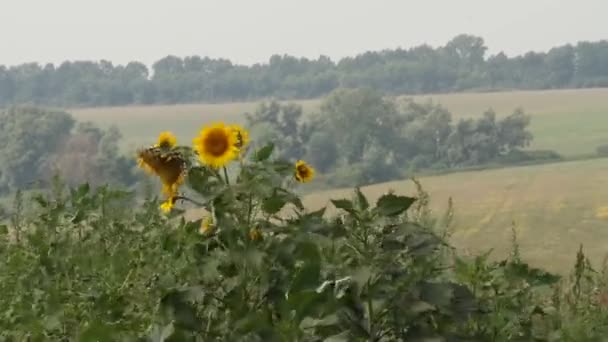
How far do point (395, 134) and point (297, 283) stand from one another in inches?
2262

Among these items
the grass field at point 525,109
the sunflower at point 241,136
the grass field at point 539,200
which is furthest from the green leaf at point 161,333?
the grass field at point 525,109

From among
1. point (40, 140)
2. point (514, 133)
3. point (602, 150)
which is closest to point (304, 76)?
point (514, 133)

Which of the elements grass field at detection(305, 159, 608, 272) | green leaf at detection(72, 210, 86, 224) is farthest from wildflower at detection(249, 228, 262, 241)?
grass field at detection(305, 159, 608, 272)

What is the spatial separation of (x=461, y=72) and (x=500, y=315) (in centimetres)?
7509

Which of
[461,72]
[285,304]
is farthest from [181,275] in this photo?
[461,72]

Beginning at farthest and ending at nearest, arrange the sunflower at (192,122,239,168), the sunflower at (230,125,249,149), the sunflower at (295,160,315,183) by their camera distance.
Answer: the sunflower at (295,160,315,183) → the sunflower at (230,125,249,149) → the sunflower at (192,122,239,168)

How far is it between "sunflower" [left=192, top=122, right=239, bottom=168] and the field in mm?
22953

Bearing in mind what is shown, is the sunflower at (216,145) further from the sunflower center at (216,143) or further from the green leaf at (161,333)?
the green leaf at (161,333)

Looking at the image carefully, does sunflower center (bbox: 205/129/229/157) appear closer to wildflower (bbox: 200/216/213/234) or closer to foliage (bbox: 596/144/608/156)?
wildflower (bbox: 200/216/213/234)

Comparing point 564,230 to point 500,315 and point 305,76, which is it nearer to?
point 305,76

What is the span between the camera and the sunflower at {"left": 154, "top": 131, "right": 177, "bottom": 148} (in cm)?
220

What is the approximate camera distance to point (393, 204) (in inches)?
78.4

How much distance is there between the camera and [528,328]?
7.17 ft

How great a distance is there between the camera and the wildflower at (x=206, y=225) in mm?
2069
